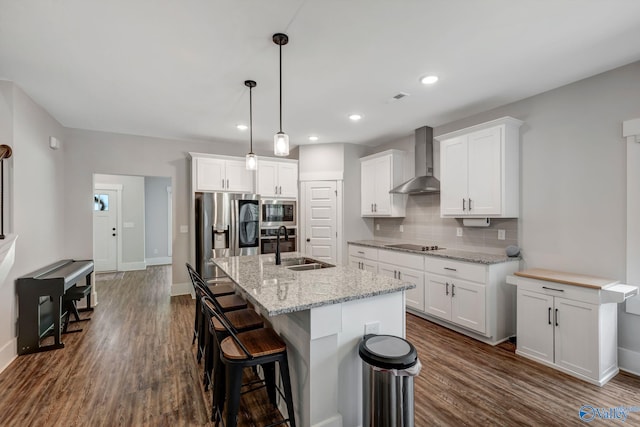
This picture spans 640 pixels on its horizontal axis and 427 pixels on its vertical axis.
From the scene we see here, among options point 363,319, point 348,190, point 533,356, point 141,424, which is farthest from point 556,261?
point 141,424

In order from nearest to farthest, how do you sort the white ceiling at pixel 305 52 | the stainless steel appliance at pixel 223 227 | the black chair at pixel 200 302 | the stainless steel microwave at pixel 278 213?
the white ceiling at pixel 305 52, the black chair at pixel 200 302, the stainless steel appliance at pixel 223 227, the stainless steel microwave at pixel 278 213

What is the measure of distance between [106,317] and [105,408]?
2251mm

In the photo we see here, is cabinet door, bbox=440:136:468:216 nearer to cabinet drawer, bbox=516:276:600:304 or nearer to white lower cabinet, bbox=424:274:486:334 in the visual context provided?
white lower cabinet, bbox=424:274:486:334

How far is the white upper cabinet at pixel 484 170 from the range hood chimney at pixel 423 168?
0.32m

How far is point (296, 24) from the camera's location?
1.99 m

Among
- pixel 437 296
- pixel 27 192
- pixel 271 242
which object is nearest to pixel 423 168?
pixel 437 296

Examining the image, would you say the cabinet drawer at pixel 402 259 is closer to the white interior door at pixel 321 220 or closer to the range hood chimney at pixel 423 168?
the range hood chimney at pixel 423 168

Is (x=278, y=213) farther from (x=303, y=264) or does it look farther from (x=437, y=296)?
(x=437, y=296)

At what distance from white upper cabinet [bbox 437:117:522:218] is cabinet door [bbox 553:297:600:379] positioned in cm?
106

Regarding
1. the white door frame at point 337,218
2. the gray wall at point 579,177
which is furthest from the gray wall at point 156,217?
the gray wall at point 579,177

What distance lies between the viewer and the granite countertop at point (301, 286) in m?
→ 1.56

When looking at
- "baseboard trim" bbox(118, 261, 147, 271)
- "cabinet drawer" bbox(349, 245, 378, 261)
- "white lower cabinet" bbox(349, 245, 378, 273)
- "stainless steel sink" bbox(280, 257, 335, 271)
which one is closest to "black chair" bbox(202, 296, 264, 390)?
"stainless steel sink" bbox(280, 257, 335, 271)

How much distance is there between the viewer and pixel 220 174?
15.8ft

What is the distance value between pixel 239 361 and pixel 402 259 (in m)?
2.85
